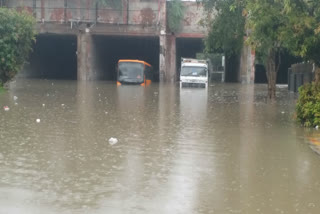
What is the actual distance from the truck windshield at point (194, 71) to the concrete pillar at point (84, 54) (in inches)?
387

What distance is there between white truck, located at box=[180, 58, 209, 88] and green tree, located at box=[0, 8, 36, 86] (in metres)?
16.9

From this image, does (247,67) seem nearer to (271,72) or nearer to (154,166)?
(271,72)

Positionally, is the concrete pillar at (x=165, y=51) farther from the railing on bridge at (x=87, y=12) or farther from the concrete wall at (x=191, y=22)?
the concrete wall at (x=191, y=22)

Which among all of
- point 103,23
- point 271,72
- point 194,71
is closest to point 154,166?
point 271,72

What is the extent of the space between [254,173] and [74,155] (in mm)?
3139

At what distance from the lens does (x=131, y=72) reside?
1908 inches

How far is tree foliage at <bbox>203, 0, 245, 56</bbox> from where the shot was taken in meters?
27.6

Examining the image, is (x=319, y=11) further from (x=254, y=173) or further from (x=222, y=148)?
(x=254, y=173)

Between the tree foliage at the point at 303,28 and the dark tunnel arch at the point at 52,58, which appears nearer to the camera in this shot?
the tree foliage at the point at 303,28

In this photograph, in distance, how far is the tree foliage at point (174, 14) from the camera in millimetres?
50406

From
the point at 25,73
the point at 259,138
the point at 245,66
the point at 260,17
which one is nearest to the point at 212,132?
the point at 259,138

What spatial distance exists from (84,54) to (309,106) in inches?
1467

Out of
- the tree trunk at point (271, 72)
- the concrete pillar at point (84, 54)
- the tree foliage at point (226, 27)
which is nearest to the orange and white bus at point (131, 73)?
the concrete pillar at point (84, 54)

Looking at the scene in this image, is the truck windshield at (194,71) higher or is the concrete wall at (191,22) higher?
the concrete wall at (191,22)
